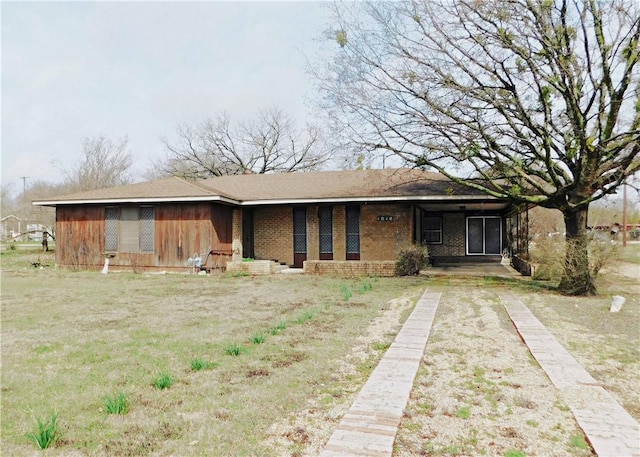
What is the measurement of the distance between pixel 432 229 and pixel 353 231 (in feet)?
20.6

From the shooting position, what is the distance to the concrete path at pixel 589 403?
298cm

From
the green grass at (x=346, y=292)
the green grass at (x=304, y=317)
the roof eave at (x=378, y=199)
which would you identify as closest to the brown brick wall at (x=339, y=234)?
the roof eave at (x=378, y=199)

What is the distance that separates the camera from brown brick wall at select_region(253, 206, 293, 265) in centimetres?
1691

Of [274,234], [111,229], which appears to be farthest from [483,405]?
[111,229]

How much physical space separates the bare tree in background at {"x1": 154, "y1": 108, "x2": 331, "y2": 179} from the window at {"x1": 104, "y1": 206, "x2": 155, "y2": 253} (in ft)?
67.8

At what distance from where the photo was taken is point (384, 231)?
1586 centimetres

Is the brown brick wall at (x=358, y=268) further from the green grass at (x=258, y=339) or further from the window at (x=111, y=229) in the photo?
the green grass at (x=258, y=339)

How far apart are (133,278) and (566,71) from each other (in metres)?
12.9

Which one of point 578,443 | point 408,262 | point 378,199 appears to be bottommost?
point 578,443

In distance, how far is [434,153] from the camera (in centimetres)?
1170

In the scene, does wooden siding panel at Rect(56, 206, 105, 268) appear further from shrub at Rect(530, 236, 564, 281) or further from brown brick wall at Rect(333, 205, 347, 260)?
shrub at Rect(530, 236, 564, 281)

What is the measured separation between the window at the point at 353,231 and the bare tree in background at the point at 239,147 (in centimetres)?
1991

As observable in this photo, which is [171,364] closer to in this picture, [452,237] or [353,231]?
[353,231]

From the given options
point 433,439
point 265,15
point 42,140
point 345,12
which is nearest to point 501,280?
point 345,12
